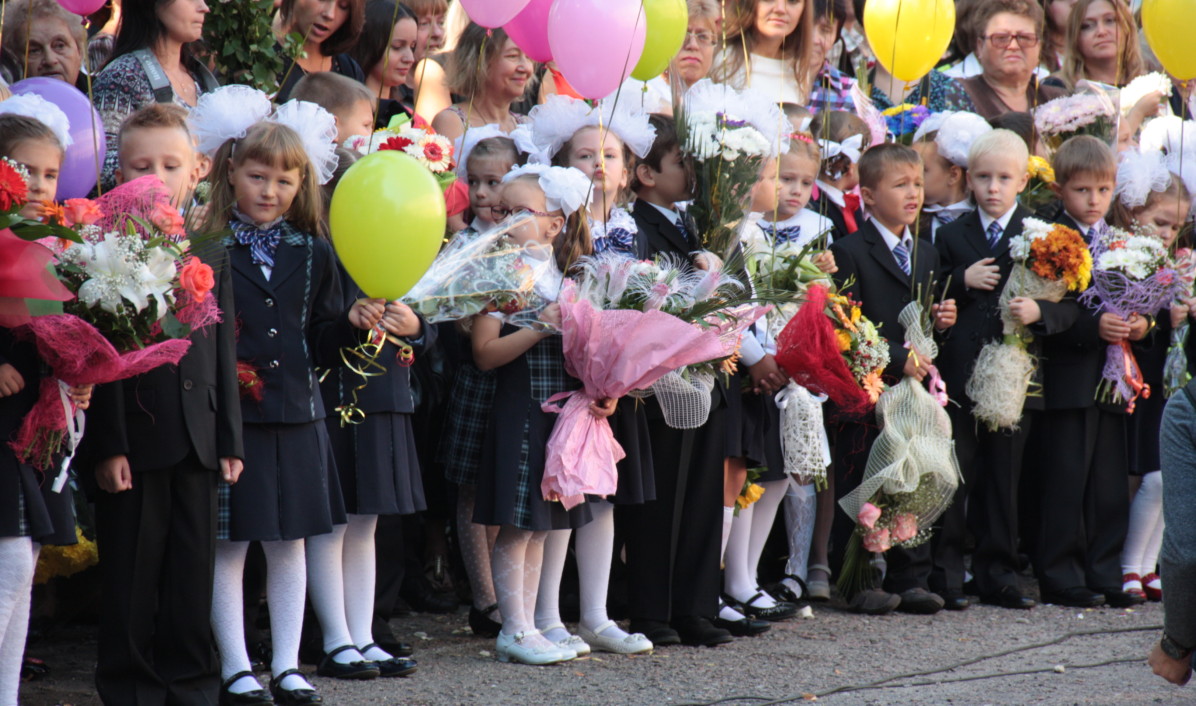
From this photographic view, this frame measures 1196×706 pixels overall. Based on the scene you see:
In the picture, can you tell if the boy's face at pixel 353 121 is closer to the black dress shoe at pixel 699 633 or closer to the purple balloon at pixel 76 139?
the purple balloon at pixel 76 139

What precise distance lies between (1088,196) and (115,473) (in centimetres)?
479

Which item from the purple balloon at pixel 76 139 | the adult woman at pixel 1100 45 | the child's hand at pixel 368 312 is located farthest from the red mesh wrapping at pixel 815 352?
the adult woman at pixel 1100 45

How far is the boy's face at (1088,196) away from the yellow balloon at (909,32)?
35.5 inches

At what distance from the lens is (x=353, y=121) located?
5.65 meters

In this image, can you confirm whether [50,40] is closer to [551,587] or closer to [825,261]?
[551,587]

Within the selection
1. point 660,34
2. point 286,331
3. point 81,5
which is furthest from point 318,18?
point 286,331

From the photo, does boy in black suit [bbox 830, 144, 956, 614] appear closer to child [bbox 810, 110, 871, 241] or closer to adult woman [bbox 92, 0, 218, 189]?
child [bbox 810, 110, 871, 241]

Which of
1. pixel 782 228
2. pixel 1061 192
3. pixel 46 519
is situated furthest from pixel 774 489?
pixel 46 519

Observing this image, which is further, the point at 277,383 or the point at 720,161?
the point at 720,161

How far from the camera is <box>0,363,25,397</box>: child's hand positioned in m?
3.94

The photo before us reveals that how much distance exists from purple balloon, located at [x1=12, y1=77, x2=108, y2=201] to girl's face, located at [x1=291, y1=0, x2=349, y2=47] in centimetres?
164

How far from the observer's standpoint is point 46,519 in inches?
160

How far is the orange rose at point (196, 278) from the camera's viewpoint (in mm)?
4023

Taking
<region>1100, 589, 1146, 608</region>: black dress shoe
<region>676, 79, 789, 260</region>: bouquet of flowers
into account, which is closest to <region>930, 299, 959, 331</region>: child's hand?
<region>676, 79, 789, 260</region>: bouquet of flowers
